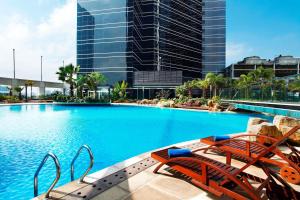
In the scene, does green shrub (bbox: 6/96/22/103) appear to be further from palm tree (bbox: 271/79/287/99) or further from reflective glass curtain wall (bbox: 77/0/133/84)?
palm tree (bbox: 271/79/287/99)

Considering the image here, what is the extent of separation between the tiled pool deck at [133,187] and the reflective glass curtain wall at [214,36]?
61.3m

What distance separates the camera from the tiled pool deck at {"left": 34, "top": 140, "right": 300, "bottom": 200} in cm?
350

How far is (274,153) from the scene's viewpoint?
400 cm

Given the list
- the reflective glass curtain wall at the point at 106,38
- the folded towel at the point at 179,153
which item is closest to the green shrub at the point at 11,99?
the reflective glass curtain wall at the point at 106,38

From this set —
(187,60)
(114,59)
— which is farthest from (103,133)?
(187,60)

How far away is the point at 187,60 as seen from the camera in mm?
61125

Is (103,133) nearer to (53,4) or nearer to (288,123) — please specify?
(288,123)

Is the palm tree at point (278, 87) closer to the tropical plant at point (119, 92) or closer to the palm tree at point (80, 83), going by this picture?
the tropical plant at point (119, 92)

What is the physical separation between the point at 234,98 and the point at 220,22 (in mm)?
42575

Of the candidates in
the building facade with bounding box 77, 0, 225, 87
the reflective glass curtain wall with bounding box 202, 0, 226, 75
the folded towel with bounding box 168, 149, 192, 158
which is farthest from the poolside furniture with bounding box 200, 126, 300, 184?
the reflective glass curtain wall with bounding box 202, 0, 226, 75

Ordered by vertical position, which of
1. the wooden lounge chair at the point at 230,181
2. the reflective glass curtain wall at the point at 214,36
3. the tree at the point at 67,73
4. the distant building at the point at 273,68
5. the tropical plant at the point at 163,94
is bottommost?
the wooden lounge chair at the point at 230,181

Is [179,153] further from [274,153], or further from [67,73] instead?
[67,73]

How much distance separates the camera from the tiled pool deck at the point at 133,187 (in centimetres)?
350

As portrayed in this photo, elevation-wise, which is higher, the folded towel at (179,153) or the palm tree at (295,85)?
the palm tree at (295,85)
